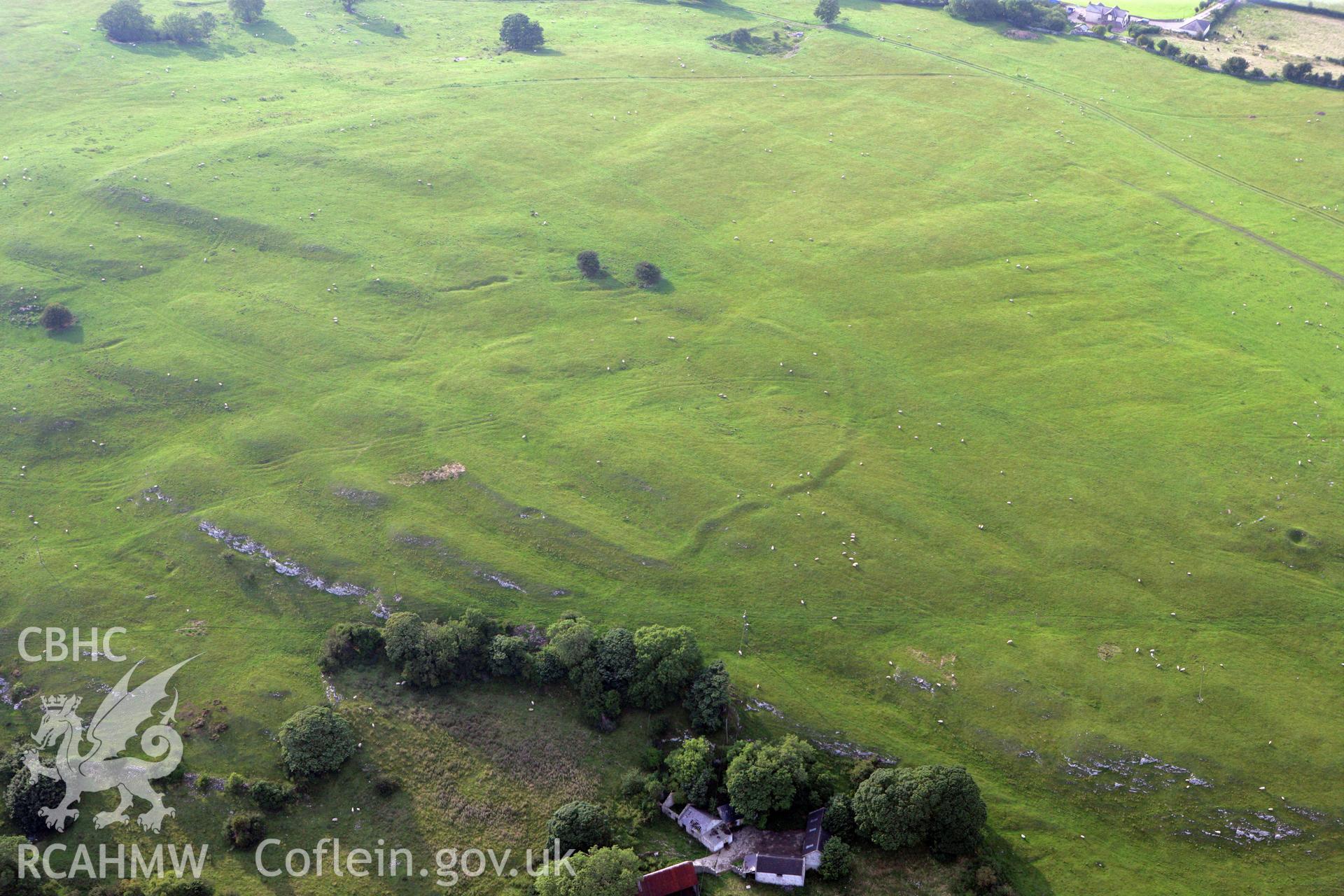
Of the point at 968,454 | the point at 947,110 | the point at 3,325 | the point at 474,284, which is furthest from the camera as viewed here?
the point at 947,110

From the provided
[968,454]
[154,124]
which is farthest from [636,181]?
[154,124]

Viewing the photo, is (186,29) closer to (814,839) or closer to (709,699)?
(709,699)

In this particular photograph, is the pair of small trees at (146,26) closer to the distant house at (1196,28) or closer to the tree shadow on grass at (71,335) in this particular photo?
the tree shadow on grass at (71,335)

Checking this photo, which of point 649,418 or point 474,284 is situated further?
point 474,284

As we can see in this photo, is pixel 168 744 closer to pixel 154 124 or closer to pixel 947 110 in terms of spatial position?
pixel 154 124

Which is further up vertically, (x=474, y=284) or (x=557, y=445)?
(x=474, y=284)

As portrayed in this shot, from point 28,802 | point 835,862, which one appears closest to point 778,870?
point 835,862

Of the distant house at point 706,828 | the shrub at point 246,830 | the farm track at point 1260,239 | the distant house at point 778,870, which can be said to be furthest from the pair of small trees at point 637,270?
the farm track at point 1260,239

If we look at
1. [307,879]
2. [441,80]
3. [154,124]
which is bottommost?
[307,879]
